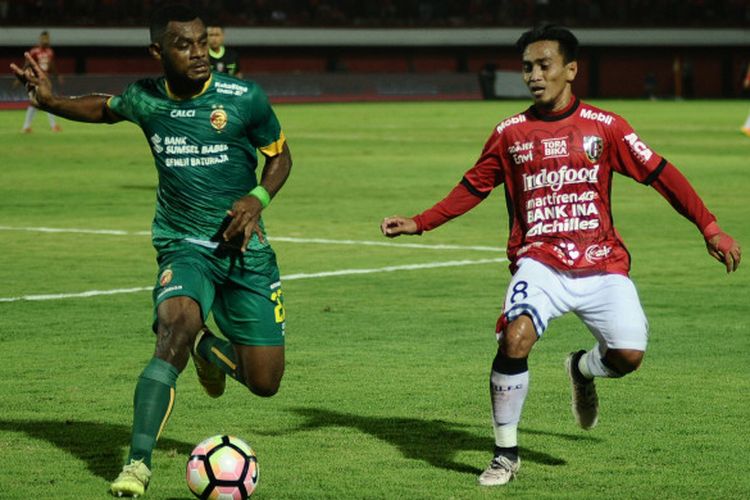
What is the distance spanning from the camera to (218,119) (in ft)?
23.4

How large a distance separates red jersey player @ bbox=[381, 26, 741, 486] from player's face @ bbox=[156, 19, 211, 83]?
1.13m

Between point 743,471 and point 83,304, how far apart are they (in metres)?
6.89

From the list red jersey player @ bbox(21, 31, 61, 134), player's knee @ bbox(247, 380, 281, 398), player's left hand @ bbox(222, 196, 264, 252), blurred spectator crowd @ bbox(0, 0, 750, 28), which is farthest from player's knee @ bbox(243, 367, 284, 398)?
blurred spectator crowd @ bbox(0, 0, 750, 28)

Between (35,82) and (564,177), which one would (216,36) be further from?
(564,177)

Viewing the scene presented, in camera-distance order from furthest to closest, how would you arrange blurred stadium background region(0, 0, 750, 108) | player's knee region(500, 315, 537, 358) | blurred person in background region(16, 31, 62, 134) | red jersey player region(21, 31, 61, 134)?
blurred stadium background region(0, 0, 750, 108), red jersey player region(21, 31, 61, 134), blurred person in background region(16, 31, 62, 134), player's knee region(500, 315, 537, 358)

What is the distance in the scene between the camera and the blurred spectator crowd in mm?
64062

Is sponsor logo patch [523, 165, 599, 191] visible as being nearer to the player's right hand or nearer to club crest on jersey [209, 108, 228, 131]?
the player's right hand

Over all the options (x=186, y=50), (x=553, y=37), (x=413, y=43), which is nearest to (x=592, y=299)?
(x=553, y=37)

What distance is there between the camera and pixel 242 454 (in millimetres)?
6375

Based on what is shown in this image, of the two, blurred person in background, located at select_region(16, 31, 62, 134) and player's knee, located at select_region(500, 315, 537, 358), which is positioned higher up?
player's knee, located at select_region(500, 315, 537, 358)

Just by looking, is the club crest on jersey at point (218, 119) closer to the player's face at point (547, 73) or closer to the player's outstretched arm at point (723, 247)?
the player's face at point (547, 73)

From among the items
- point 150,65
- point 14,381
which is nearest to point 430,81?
point 150,65

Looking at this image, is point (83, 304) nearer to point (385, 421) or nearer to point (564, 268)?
point (385, 421)

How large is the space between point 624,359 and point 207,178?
2094 mm
